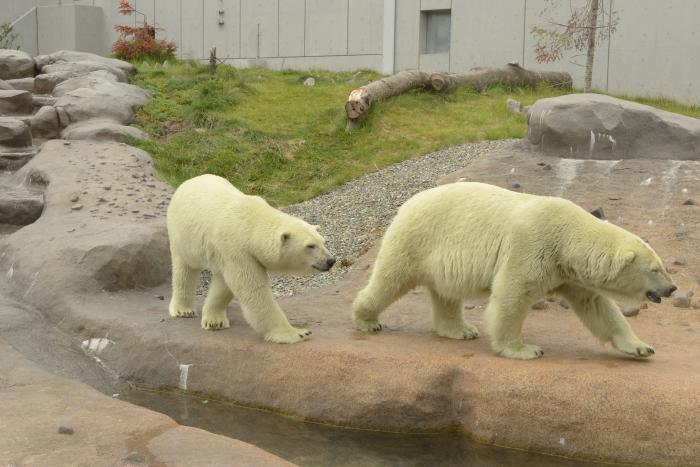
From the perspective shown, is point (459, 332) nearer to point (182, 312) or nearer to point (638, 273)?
point (638, 273)

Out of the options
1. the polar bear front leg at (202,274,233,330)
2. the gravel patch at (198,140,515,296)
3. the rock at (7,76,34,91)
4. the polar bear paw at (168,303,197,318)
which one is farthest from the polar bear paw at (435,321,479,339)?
the rock at (7,76,34,91)

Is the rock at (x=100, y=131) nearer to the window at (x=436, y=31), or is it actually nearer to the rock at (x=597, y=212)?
the rock at (x=597, y=212)

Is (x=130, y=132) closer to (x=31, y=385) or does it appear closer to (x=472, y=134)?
(x=472, y=134)

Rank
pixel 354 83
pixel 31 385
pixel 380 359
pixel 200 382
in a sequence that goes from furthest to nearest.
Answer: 1. pixel 354 83
2. pixel 200 382
3. pixel 380 359
4. pixel 31 385

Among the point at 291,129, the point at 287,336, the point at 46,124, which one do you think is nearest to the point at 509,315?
the point at 287,336

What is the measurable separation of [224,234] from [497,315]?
6.94 feet

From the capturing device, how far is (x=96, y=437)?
4.32 metres

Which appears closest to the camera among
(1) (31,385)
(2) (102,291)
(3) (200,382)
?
(1) (31,385)

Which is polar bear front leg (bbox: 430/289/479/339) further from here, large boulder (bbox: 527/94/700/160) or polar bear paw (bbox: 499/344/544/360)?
large boulder (bbox: 527/94/700/160)

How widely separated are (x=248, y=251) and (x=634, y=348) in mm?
2869

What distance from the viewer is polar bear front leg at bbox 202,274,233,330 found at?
6496mm

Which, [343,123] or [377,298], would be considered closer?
[377,298]

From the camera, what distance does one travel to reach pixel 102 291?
7.45m

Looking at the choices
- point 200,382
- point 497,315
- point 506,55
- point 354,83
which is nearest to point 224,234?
point 200,382
